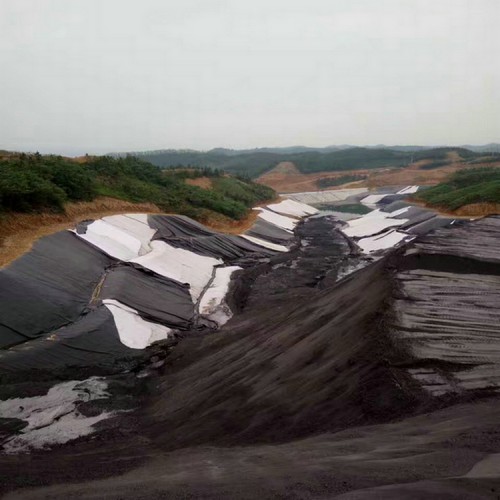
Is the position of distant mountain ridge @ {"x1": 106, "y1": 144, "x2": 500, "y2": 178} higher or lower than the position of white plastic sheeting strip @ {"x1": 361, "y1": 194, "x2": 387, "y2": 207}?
higher

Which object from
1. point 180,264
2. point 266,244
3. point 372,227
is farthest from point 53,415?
point 372,227

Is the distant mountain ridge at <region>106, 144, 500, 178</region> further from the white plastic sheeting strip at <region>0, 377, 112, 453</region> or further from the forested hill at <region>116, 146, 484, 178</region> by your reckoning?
the white plastic sheeting strip at <region>0, 377, 112, 453</region>

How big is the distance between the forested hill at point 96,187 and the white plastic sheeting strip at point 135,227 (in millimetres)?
2640

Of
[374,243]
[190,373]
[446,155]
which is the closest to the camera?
[190,373]

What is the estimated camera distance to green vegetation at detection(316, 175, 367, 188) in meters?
102

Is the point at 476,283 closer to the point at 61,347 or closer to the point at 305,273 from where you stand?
the point at 61,347

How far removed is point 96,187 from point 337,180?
80067 millimetres

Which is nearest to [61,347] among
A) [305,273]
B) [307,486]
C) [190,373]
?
[190,373]

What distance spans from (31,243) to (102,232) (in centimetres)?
512

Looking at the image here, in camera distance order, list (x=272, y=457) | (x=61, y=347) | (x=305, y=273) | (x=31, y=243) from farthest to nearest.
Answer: (x=305, y=273) → (x=31, y=243) → (x=61, y=347) → (x=272, y=457)

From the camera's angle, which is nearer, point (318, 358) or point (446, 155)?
point (318, 358)

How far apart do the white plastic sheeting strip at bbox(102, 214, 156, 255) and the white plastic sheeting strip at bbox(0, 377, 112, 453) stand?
40.4ft

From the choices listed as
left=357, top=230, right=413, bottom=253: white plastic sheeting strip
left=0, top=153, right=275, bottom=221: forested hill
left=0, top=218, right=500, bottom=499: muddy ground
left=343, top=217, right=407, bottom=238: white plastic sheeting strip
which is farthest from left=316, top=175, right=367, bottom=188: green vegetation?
left=0, top=218, right=500, bottom=499: muddy ground

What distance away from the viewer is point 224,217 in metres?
37.5
